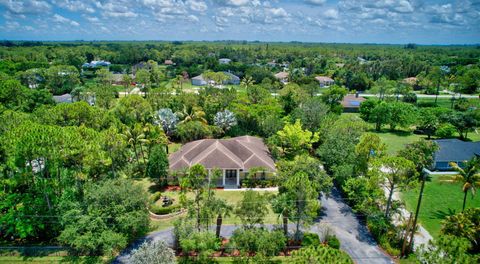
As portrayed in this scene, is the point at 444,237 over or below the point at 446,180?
over

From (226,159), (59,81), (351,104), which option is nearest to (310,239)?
(226,159)

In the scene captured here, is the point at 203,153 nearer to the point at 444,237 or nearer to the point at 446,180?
the point at 444,237

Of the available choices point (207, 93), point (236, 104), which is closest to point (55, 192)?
point (236, 104)

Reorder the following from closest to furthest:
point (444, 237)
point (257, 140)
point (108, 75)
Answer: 1. point (444, 237)
2. point (257, 140)
3. point (108, 75)

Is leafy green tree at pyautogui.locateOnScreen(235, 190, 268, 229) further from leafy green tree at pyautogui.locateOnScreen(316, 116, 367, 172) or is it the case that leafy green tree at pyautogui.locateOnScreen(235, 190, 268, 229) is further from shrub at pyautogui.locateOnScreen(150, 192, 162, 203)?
leafy green tree at pyautogui.locateOnScreen(316, 116, 367, 172)

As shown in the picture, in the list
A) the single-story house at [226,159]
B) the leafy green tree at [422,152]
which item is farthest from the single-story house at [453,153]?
the single-story house at [226,159]

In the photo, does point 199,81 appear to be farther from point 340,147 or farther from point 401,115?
point 340,147
